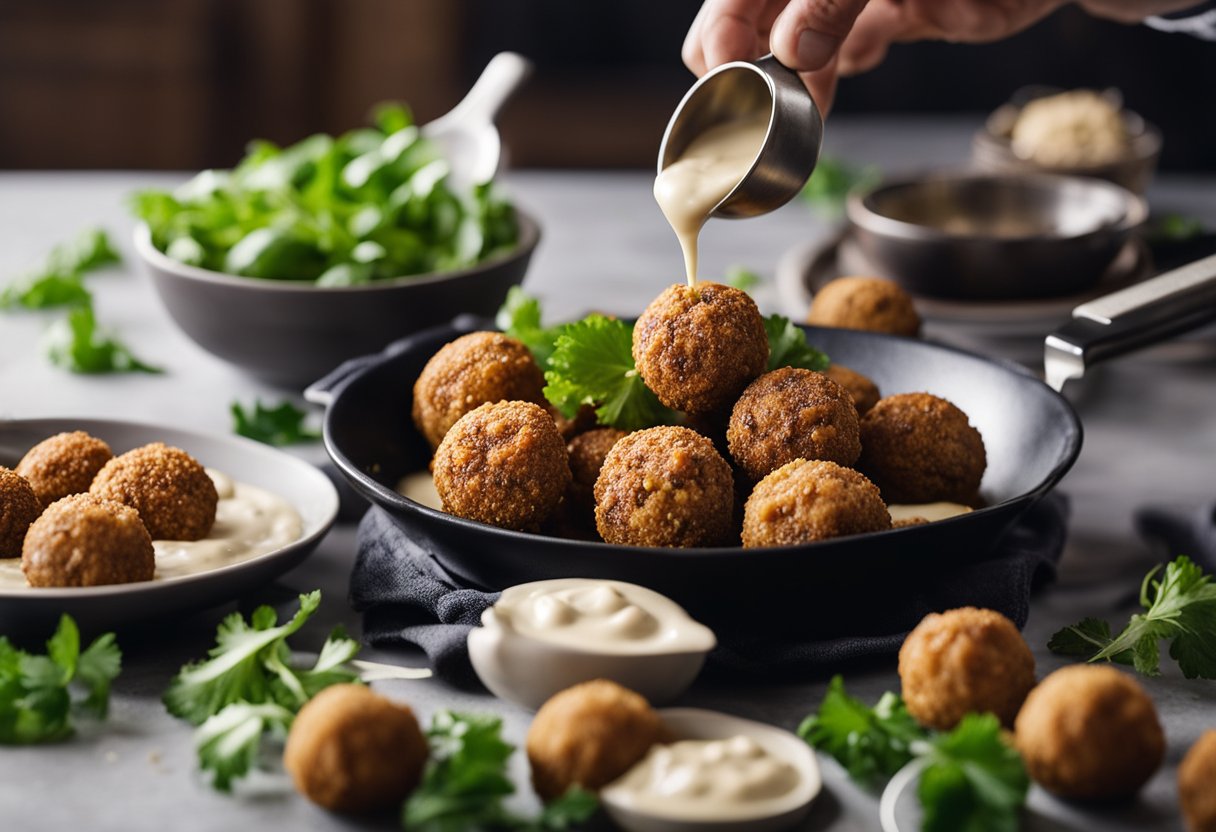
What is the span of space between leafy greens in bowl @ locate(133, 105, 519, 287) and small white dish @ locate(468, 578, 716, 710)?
4.58ft

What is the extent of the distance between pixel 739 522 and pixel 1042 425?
1.81 feet

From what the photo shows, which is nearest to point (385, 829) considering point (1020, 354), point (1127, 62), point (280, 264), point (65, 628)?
point (65, 628)

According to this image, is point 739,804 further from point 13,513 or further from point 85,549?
point 13,513

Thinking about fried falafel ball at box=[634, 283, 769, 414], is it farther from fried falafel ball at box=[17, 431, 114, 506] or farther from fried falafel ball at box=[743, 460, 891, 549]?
fried falafel ball at box=[17, 431, 114, 506]

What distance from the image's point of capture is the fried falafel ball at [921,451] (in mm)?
2057

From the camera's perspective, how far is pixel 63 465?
6.91ft

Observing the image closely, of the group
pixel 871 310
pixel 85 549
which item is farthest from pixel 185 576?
pixel 871 310

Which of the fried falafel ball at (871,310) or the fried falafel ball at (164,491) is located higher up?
the fried falafel ball at (871,310)

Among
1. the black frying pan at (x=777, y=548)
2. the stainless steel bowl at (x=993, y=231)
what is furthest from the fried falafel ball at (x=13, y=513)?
the stainless steel bowl at (x=993, y=231)

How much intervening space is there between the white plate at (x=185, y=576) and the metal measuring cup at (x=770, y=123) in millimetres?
772

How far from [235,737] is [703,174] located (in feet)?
3.71

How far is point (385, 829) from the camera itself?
4.95 feet

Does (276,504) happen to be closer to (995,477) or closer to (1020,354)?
(995,477)

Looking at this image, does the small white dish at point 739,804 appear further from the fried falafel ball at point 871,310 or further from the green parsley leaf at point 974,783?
the fried falafel ball at point 871,310
